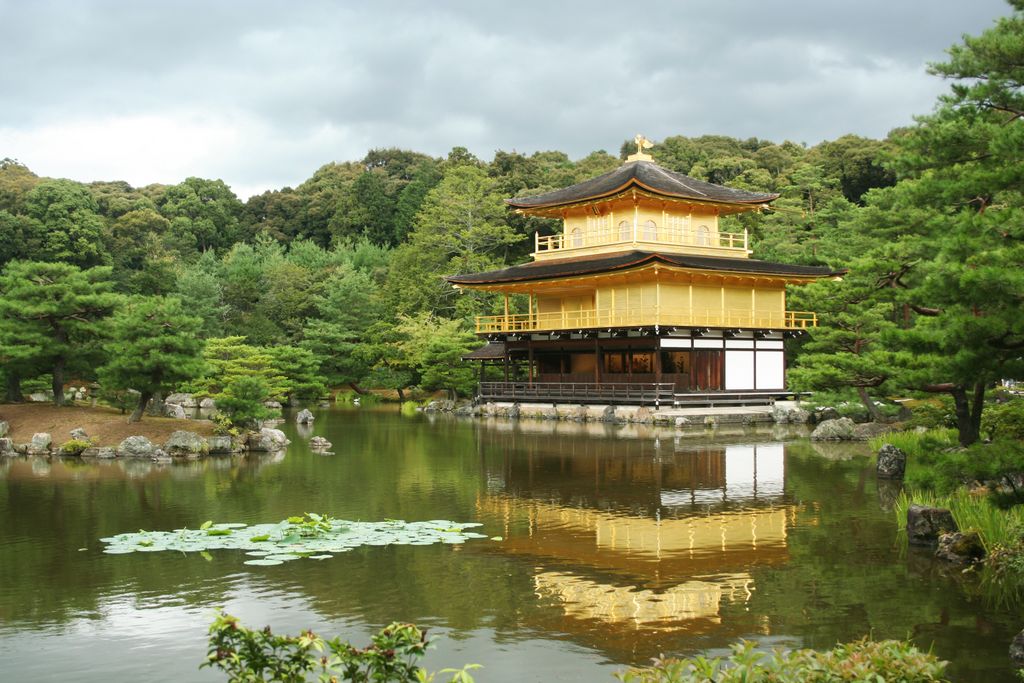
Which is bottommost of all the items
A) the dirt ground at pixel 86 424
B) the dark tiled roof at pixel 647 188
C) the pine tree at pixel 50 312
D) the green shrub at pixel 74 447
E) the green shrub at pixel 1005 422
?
the green shrub at pixel 74 447

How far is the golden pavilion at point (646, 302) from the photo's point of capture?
3328 centimetres

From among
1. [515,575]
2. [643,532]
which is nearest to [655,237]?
[643,532]

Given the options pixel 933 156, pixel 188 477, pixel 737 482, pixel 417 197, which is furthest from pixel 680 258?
pixel 417 197

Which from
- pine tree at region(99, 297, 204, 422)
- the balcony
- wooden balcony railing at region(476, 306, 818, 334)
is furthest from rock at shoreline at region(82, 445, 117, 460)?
the balcony

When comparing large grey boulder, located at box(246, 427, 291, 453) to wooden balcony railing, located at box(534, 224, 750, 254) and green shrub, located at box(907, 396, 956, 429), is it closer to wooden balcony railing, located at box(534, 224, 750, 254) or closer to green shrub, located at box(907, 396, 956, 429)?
green shrub, located at box(907, 396, 956, 429)

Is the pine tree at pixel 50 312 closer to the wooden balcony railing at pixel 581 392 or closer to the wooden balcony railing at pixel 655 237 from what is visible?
the wooden balcony railing at pixel 581 392

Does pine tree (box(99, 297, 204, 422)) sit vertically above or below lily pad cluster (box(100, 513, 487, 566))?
above

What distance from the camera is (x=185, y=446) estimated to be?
72.7 ft

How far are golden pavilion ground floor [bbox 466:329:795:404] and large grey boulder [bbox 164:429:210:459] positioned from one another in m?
15.1

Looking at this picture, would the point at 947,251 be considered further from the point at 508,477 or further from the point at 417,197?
the point at 417,197

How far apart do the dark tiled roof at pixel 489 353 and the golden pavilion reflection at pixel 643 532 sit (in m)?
18.8

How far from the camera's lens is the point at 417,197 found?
244ft

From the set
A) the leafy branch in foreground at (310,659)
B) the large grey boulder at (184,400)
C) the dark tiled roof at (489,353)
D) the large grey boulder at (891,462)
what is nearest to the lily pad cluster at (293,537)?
the leafy branch in foreground at (310,659)

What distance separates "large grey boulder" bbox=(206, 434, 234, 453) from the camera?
75.3 feet
